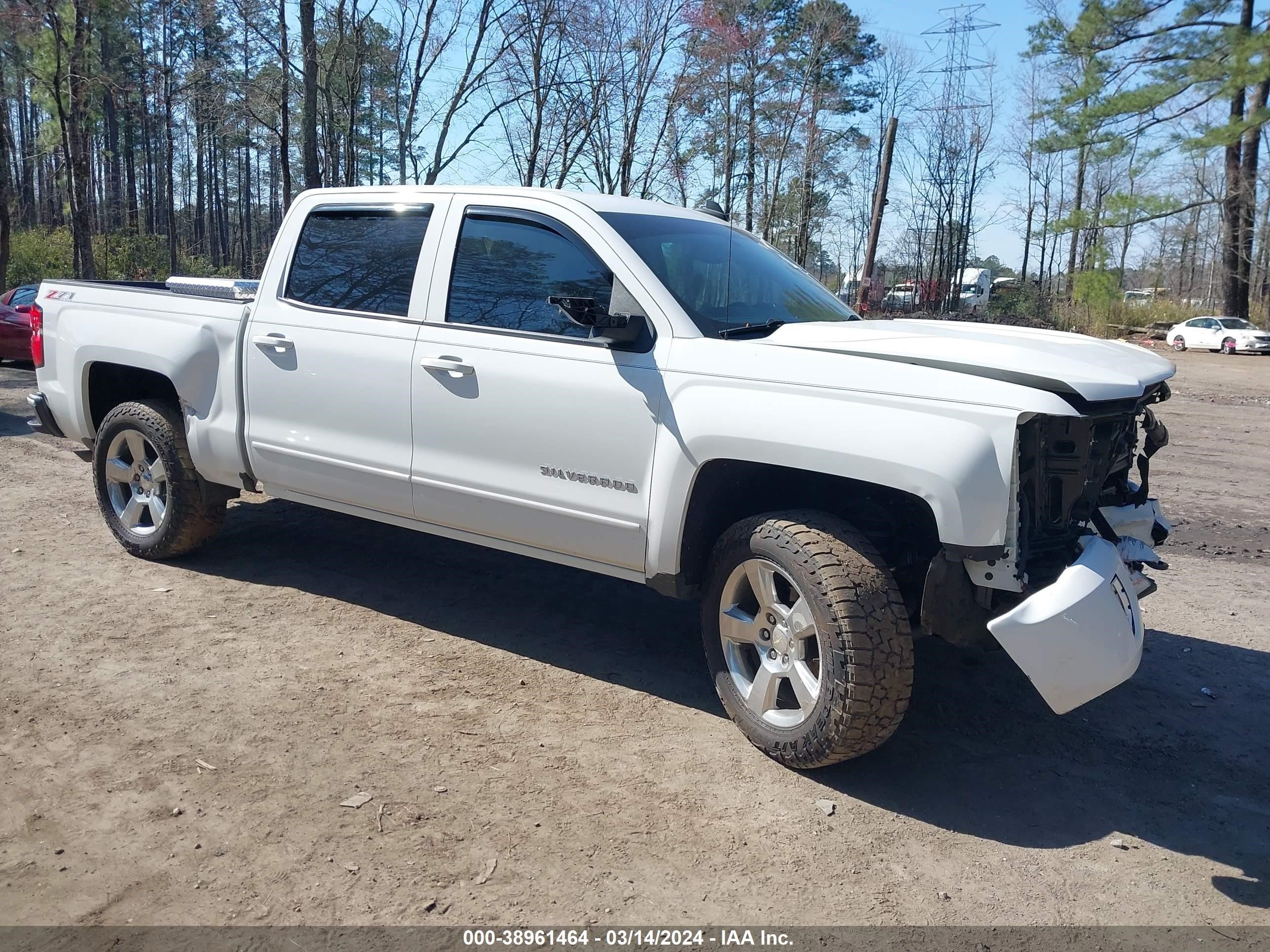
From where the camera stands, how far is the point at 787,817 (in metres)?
3.34

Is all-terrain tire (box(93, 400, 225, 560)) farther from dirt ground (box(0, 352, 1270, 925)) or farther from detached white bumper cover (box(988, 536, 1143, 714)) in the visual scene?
detached white bumper cover (box(988, 536, 1143, 714))

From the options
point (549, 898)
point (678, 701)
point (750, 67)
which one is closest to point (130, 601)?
point (678, 701)

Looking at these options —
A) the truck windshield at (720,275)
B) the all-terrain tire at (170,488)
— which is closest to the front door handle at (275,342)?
the all-terrain tire at (170,488)

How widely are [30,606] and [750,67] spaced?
2340cm

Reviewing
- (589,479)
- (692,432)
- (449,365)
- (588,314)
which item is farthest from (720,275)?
(449,365)

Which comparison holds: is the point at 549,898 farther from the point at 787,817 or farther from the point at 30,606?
the point at 30,606

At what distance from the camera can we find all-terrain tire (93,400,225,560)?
5.42 meters

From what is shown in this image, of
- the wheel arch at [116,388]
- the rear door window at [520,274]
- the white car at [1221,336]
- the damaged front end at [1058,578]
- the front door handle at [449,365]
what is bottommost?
the damaged front end at [1058,578]

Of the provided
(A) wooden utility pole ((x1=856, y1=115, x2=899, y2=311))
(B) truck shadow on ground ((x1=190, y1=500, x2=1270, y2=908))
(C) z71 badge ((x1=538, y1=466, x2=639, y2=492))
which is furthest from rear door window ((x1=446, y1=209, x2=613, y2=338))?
(A) wooden utility pole ((x1=856, y1=115, x2=899, y2=311))

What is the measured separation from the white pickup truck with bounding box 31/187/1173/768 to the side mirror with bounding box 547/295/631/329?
0.01 m

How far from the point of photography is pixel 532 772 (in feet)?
11.7

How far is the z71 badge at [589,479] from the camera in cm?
397

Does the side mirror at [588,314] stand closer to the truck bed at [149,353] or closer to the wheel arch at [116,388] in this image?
the truck bed at [149,353]

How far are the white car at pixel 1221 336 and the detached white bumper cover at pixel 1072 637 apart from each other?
33.8 meters
